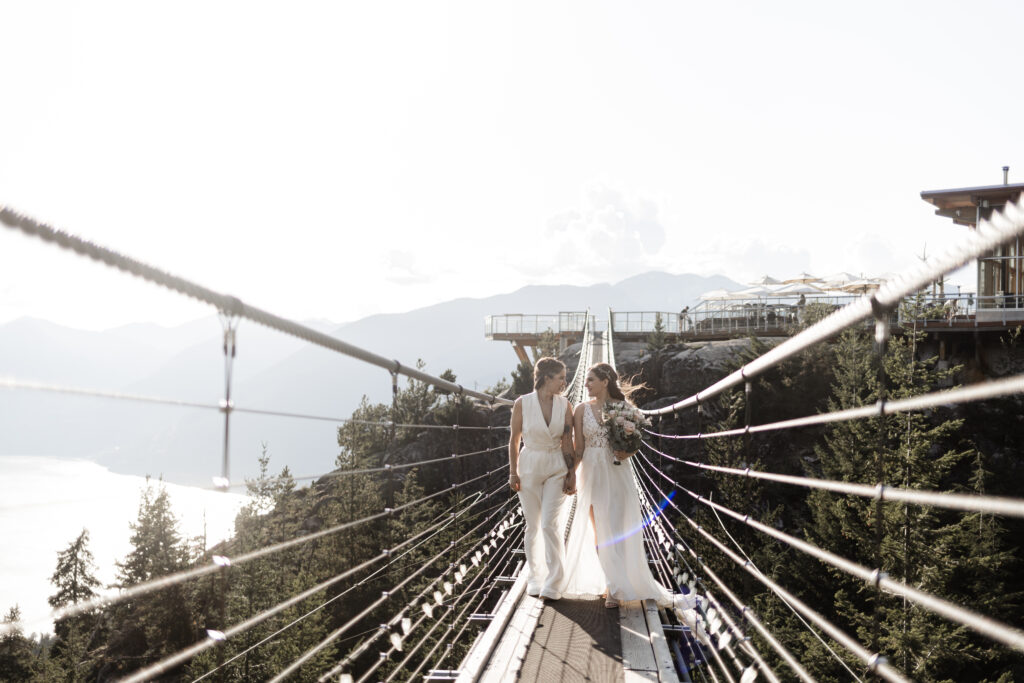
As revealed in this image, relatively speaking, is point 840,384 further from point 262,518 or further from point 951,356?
point 262,518

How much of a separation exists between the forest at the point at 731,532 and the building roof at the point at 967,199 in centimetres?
485

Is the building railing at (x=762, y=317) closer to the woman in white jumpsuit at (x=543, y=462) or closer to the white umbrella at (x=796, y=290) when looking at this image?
the white umbrella at (x=796, y=290)

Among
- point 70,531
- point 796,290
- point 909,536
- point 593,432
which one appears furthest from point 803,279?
point 70,531

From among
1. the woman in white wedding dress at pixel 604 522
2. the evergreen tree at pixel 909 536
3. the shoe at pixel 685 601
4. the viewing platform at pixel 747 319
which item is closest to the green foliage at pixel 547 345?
the viewing platform at pixel 747 319

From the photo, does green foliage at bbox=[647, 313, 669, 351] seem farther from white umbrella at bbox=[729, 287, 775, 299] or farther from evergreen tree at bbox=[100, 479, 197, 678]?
evergreen tree at bbox=[100, 479, 197, 678]

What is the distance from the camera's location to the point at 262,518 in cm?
3772

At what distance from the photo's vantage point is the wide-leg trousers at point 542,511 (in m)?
5.07

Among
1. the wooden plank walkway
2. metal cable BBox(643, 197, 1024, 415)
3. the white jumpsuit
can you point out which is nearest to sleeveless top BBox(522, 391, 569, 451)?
the white jumpsuit

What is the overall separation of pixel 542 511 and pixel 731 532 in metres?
30.2

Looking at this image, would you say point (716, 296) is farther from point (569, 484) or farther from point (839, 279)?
point (569, 484)

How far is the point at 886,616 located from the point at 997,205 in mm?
14580

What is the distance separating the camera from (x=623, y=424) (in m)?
5.19

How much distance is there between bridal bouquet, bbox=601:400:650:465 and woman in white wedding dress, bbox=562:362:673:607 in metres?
0.07

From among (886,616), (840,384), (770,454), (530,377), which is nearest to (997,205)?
(840,384)
